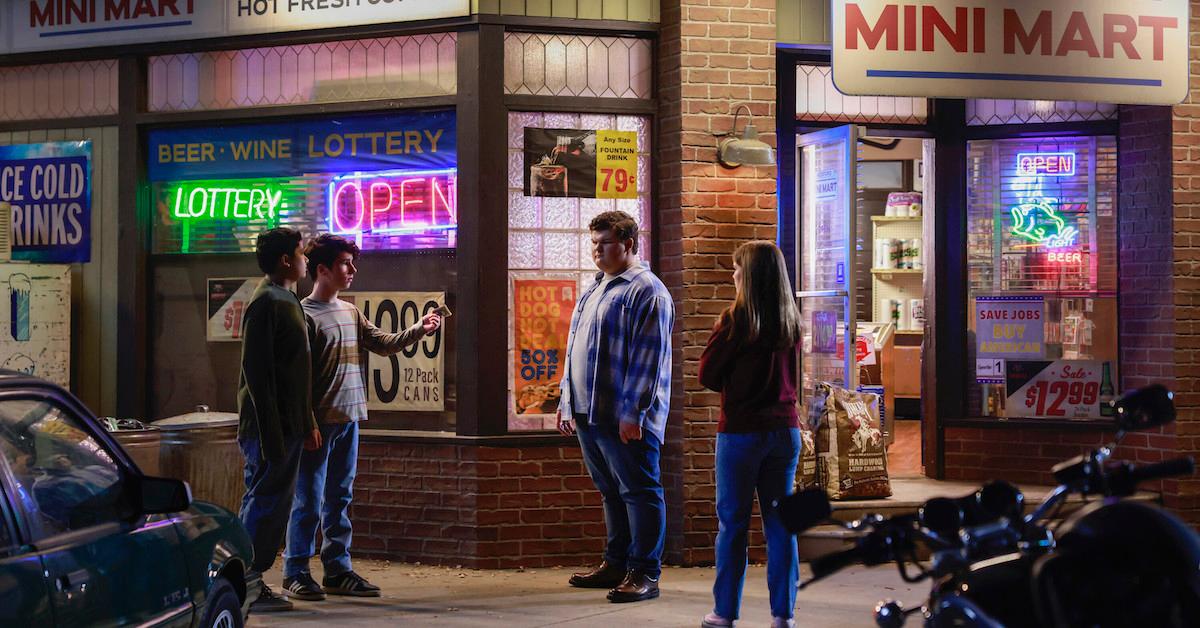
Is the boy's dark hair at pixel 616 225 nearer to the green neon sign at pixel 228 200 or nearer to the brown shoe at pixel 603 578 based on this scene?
the brown shoe at pixel 603 578

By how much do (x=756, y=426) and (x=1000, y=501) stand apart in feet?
12.5

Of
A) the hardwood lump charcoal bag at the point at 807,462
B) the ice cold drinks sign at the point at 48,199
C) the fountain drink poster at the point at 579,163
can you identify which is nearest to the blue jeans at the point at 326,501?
the fountain drink poster at the point at 579,163

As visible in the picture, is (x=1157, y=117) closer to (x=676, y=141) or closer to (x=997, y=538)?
(x=676, y=141)

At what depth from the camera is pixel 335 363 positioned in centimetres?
805

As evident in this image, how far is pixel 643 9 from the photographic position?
9367 millimetres

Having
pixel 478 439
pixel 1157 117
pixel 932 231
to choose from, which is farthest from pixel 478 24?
pixel 1157 117

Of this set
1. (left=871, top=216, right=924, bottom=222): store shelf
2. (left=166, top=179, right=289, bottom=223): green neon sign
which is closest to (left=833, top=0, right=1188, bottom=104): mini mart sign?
A: (left=166, top=179, right=289, bottom=223): green neon sign

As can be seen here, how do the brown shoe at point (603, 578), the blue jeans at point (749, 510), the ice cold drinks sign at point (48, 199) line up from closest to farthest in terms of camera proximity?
the blue jeans at point (749, 510)
the brown shoe at point (603, 578)
the ice cold drinks sign at point (48, 199)

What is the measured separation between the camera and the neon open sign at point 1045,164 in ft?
35.3

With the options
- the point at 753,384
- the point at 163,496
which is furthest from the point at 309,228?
the point at 163,496

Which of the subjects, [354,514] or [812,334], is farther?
[812,334]

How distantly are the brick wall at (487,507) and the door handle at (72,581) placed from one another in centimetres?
475

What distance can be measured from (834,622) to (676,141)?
3280 mm

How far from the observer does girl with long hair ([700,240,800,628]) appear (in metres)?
6.85
